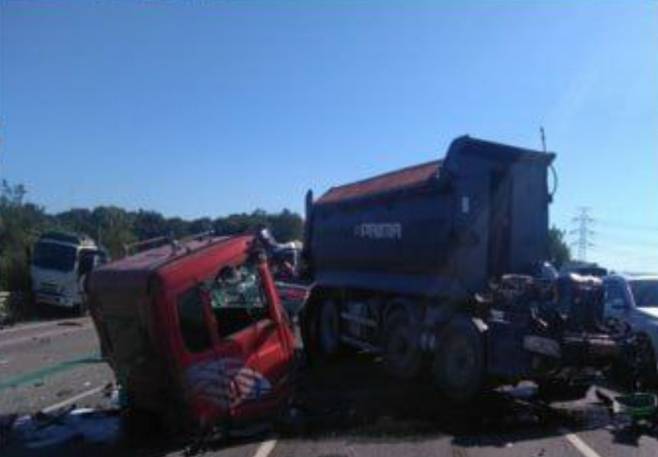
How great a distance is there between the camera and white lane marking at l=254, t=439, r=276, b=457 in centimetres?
1023

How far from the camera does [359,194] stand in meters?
18.5

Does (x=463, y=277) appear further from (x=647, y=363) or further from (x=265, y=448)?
(x=265, y=448)

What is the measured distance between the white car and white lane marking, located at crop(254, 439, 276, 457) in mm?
6877

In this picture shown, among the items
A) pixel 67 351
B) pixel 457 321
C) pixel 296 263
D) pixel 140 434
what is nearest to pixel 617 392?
pixel 457 321

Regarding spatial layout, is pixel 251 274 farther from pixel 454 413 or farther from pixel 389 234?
pixel 389 234

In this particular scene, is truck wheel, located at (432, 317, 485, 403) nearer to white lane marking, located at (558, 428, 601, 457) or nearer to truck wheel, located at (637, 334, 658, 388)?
white lane marking, located at (558, 428, 601, 457)

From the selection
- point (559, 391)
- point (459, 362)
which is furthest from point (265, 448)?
point (559, 391)

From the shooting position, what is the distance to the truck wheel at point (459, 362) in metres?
13.4

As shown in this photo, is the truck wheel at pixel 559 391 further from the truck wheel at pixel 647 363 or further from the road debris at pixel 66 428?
the road debris at pixel 66 428

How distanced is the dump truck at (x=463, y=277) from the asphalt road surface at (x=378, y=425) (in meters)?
0.56

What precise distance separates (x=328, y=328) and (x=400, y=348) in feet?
13.5

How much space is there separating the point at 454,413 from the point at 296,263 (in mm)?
9793

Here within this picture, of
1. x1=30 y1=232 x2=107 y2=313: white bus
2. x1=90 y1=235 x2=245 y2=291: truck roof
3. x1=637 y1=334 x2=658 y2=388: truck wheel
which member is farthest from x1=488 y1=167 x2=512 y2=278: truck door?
x1=30 y1=232 x2=107 y2=313: white bus

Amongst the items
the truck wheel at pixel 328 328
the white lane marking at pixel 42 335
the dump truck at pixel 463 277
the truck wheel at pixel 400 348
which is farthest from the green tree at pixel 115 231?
the truck wheel at pixel 400 348
